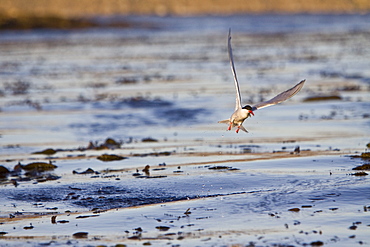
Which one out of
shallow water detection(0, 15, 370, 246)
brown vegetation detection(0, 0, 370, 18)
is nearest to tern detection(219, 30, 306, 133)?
shallow water detection(0, 15, 370, 246)

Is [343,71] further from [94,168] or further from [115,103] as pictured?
[94,168]

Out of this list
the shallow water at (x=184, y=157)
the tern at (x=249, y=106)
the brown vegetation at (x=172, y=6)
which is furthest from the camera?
the brown vegetation at (x=172, y=6)

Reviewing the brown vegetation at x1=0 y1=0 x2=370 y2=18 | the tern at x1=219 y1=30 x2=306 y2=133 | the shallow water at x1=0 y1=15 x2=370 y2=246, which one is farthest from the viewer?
the brown vegetation at x1=0 y1=0 x2=370 y2=18

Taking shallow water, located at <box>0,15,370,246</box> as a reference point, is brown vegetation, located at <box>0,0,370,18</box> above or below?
A: above

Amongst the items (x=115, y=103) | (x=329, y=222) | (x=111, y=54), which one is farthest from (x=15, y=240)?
(x=111, y=54)

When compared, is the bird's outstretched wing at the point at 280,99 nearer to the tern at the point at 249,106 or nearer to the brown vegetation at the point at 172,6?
the tern at the point at 249,106

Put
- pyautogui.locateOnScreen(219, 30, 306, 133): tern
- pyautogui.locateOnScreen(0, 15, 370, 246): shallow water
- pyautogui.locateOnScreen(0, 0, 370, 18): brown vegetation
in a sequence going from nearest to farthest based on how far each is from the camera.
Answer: pyautogui.locateOnScreen(0, 15, 370, 246): shallow water, pyautogui.locateOnScreen(219, 30, 306, 133): tern, pyautogui.locateOnScreen(0, 0, 370, 18): brown vegetation

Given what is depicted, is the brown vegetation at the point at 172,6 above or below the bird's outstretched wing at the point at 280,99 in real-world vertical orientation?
→ above

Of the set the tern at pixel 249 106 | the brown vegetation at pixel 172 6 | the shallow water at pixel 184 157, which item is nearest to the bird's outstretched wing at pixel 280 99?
the tern at pixel 249 106

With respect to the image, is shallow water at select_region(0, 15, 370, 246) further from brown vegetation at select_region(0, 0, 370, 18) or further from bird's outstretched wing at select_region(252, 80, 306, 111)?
brown vegetation at select_region(0, 0, 370, 18)

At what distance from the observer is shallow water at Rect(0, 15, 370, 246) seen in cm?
977

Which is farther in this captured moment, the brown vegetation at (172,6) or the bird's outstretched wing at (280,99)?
the brown vegetation at (172,6)

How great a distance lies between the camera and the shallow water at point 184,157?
9.77 metres

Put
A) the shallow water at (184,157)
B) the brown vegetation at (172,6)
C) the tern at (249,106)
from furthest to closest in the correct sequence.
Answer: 1. the brown vegetation at (172,6)
2. the tern at (249,106)
3. the shallow water at (184,157)
